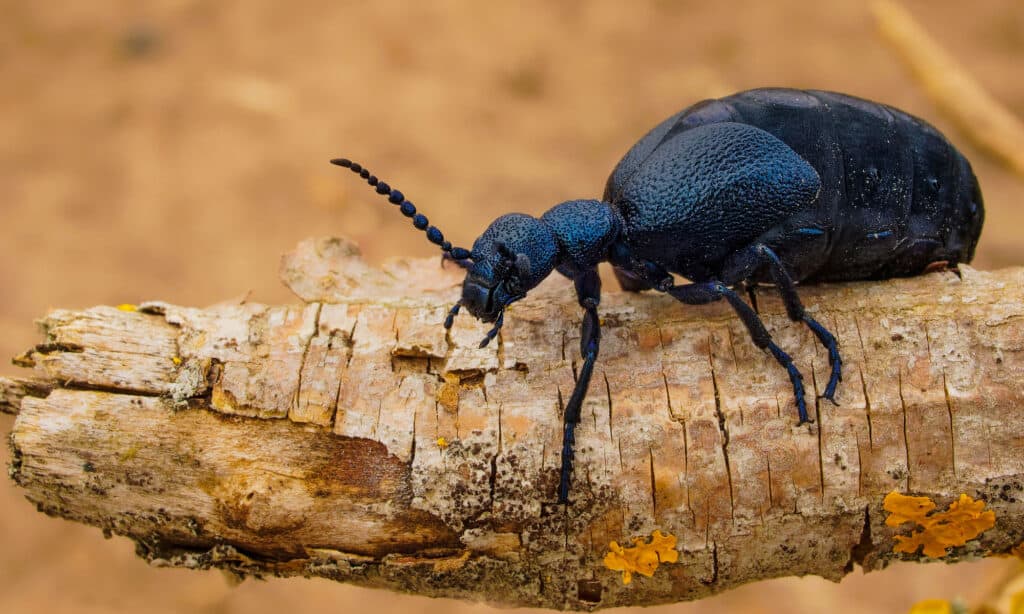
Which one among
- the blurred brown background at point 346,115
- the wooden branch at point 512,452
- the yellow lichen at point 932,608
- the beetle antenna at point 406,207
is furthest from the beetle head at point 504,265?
the blurred brown background at point 346,115

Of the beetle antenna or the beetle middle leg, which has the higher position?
the beetle antenna

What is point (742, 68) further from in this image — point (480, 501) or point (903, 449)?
point (480, 501)

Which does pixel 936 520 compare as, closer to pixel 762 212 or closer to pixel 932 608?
pixel 932 608

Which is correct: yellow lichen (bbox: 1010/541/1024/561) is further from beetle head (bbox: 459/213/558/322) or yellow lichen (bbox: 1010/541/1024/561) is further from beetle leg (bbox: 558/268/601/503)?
beetle head (bbox: 459/213/558/322)

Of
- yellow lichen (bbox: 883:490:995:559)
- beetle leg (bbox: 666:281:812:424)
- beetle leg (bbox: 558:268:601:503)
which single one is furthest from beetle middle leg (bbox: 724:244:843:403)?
beetle leg (bbox: 558:268:601:503)

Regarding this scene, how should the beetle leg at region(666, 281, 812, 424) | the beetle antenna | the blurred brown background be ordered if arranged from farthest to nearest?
the blurred brown background
the beetle antenna
the beetle leg at region(666, 281, 812, 424)

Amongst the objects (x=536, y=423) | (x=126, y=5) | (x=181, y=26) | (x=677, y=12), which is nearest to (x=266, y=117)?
(x=181, y=26)

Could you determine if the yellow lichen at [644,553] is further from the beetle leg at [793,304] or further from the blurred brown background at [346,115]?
the blurred brown background at [346,115]
